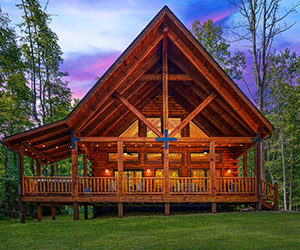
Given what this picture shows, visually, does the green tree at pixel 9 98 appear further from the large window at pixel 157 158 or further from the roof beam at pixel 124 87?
the large window at pixel 157 158

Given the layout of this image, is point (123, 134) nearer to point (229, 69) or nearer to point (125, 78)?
point (125, 78)

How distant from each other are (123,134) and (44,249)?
30.3 feet

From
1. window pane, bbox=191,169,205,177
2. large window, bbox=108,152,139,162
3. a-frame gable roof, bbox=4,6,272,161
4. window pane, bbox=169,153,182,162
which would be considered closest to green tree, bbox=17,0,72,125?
large window, bbox=108,152,139,162

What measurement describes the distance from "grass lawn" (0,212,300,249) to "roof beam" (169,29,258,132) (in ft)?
15.9

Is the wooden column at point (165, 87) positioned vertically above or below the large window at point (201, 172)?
above

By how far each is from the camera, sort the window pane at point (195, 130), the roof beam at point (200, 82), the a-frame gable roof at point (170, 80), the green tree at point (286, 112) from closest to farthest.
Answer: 1. the a-frame gable roof at point (170, 80)
2. the roof beam at point (200, 82)
3. the window pane at point (195, 130)
4. the green tree at point (286, 112)

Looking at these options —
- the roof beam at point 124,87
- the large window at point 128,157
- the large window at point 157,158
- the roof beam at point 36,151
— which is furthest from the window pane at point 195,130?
the roof beam at point 36,151

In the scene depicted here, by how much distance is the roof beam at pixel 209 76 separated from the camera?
11.9 metres

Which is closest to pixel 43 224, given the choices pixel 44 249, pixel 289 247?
pixel 44 249

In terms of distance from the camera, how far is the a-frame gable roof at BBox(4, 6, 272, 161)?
38.0 ft

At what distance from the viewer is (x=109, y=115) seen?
13.8 metres

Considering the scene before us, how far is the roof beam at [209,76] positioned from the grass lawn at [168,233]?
4.84 m

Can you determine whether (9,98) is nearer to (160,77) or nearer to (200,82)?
(160,77)

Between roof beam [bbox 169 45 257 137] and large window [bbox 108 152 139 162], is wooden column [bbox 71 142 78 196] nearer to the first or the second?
large window [bbox 108 152 139 162]
